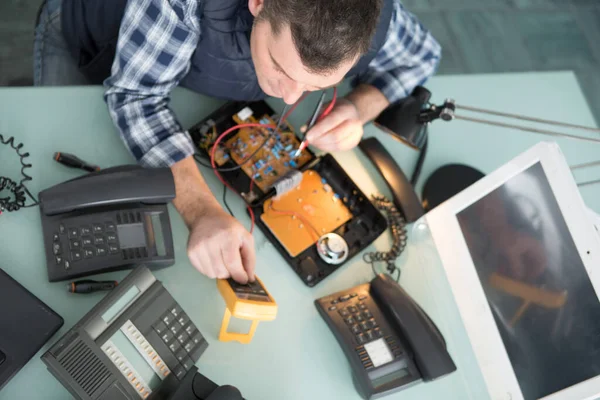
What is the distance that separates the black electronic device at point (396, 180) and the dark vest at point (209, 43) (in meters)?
0.19

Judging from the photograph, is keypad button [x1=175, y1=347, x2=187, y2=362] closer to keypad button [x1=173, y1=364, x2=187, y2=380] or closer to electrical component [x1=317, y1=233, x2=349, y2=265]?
keypad button [x1=173, y1=364, x2=187, y2=380]

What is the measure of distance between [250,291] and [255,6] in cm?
48

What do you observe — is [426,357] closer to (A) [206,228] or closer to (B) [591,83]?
(A) [206,228]

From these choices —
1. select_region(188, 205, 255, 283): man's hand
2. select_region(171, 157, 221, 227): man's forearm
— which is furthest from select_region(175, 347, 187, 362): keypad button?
select_region(171, 157, 221, 227): man's forearm

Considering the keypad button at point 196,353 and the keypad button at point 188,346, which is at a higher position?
the keypad button at point 188,346

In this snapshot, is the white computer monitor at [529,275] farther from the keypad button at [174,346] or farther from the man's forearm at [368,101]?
the keypad button at [174,346]

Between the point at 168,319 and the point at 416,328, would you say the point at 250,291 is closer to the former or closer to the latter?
the point at 168,319

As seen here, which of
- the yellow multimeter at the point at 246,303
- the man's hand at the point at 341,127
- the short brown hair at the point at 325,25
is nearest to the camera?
the short brown hair at the point at 325,25

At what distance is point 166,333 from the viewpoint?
3.08 ft

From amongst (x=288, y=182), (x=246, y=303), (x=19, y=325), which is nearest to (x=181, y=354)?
(x=246, y=303)

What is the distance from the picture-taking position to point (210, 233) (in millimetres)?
1004

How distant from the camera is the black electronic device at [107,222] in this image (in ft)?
3.11

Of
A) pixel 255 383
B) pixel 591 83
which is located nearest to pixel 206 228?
pixel 255 383

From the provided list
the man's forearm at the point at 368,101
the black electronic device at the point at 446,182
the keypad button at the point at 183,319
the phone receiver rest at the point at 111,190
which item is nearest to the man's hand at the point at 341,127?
the man's forearm at the point at 368,101
